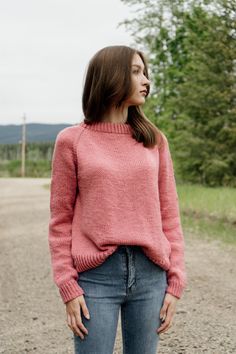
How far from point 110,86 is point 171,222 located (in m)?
0.54

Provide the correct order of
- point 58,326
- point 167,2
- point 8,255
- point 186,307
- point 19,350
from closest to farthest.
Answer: point 19,350 → point 58,326 → point 186,307 → point 8,255 → point 167,2

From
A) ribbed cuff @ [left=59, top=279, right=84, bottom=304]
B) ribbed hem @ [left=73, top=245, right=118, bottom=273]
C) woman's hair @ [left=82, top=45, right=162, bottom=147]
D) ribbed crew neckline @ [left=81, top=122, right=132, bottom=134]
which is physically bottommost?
ribbed cuff @ [left=59, top=279, right=84, bottom=304]

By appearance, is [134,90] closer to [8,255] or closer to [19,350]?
[19,350]

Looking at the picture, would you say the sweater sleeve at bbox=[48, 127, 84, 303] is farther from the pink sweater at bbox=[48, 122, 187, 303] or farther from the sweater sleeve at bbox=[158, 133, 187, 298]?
the sweater sleeve at bbox=[158, 133, 187, 298]

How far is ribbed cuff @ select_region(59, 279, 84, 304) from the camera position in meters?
2.27

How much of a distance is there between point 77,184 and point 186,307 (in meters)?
3.71

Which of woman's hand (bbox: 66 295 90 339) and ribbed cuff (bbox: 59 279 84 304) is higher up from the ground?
ribbed cuff (bbox: 59 279 84 304)

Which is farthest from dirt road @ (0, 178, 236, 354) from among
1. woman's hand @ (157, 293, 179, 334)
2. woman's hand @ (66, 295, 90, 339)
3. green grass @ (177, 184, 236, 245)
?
woman's hand @ (66, 295, 90, 339)

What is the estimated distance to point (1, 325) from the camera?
546 cm

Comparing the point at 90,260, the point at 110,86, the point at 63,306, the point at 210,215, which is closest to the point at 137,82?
the point at 110,86

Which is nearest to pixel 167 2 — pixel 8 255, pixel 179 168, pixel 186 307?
pixel 179 168

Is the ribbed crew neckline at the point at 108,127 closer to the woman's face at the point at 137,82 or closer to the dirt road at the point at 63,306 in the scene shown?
the woman's face at the point at 137,82

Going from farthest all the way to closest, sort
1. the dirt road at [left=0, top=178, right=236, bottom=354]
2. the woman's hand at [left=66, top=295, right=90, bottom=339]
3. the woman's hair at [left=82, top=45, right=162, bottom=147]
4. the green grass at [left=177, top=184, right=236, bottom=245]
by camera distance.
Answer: the green grass at [left=177, top=184, right=236, bottom=245] → the dirt road at [left=0, top=178, right=236, bottom=354] → the woman's hair at [left=82, top=45, right=162, bottom=147] → the woman's hand at [left=66, top=295, right=90, bottom=339]

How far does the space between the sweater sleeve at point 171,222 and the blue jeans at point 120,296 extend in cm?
6
